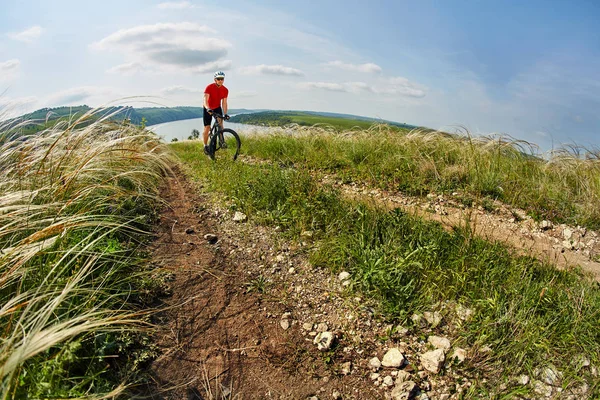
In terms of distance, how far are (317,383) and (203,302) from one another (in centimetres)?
117

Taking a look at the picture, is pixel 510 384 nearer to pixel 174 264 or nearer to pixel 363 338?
pixel 363 338

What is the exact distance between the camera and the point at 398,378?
2389mm

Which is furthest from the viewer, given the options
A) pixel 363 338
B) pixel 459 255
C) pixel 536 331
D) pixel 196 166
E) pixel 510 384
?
pixel 196 166

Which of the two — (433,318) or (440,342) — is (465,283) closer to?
(433,318)

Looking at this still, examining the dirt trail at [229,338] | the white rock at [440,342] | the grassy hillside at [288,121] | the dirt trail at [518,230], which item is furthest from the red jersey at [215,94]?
the white rock at [440,342]

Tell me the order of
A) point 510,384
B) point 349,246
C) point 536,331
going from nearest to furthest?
point 510,384 → point 536,331 → point 349,246

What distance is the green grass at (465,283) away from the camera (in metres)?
2.44

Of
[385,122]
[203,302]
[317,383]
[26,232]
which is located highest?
[385,122]

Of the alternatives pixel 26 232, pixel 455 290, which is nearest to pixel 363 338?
pixel 455 290

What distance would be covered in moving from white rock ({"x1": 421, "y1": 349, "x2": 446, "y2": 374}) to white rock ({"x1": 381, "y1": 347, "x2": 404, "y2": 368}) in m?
0.17

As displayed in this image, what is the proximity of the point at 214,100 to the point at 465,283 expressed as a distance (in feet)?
28.5

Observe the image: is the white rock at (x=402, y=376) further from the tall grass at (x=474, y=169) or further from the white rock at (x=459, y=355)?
the tall grass at (x=474, y=169)

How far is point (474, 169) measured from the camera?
597 cm

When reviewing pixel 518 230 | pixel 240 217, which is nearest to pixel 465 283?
pixel 518 230
